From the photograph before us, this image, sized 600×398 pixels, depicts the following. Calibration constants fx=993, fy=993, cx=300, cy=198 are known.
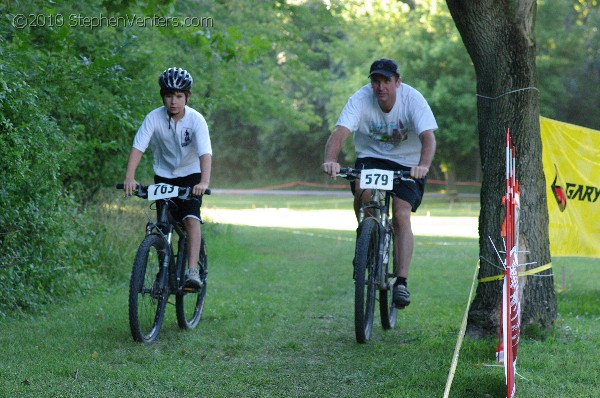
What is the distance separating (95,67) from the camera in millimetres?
9539

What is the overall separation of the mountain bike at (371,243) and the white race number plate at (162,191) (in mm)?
1270

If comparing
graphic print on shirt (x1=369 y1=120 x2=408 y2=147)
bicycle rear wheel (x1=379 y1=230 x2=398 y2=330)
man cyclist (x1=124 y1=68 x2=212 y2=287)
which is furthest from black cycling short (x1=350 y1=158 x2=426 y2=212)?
man cyclist (x1=124 y1=68 x2=212 y2=287)

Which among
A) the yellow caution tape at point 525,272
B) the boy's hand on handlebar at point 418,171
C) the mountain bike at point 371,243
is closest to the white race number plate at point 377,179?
the mountain bike at point 371,243

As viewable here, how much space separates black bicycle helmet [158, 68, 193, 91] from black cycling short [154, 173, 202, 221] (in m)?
0.73

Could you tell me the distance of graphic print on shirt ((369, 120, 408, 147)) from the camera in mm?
7820

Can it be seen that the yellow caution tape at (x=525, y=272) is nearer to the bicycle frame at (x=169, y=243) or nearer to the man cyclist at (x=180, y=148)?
the man cyclist at (x=180, y=148)

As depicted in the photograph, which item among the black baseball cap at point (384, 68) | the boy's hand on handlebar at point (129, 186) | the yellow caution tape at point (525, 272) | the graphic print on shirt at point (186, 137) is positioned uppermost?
the black baseball cap at point (384, 68)

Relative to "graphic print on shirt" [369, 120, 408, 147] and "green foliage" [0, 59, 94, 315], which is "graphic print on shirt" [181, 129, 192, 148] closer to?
"green foliage" [0, 59, 94, 315]

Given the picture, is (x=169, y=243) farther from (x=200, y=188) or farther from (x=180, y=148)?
(x=180, y=148)

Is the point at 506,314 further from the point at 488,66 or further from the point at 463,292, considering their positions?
the point at 463,292

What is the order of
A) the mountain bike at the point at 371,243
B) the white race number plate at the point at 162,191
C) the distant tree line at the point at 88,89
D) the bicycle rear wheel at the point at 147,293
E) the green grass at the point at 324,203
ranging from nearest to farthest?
the bicycle rear wheel at the point at 147,293
the mountain bike at the point at 371,243
the white race number plate at the point at 162,191
the distant tree line at the point at 88,89
the green grass at the point at 324,203

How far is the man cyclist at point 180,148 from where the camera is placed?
7672mm

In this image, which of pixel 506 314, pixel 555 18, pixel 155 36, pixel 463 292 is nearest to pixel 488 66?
pixel 506 314

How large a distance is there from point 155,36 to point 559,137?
7947 millimetres
